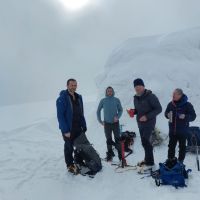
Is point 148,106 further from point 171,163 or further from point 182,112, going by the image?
point 171,163

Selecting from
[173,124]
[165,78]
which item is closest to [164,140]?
[173,124]

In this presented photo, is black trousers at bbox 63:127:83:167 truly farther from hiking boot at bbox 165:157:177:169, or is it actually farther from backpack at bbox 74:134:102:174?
hiking boot at bbox 165:157:177:169

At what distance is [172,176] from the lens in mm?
6652

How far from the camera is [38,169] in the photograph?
9.06m

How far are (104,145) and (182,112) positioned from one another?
441cm

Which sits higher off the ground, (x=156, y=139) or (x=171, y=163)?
(x=156, y=139)

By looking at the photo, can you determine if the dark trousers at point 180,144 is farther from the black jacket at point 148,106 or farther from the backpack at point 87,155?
the backpack at point 87,155

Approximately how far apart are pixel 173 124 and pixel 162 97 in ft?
16.0

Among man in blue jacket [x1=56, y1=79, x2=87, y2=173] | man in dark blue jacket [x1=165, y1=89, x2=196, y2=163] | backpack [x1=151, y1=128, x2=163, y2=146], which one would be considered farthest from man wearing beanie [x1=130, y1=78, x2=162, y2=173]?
backpack [x1=151, y1=128, x2=163, y2=146]

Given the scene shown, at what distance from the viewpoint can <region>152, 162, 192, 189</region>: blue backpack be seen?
21.6 feet

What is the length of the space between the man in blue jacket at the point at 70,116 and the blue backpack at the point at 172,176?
227 centimetres

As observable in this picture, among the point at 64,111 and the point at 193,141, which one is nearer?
the point at 64,111

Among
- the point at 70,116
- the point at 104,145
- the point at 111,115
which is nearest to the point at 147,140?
the point at 111,115

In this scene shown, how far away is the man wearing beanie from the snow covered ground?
52cm
